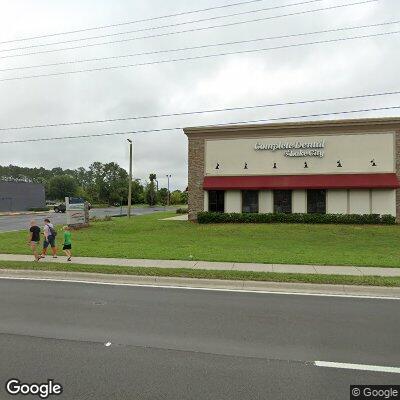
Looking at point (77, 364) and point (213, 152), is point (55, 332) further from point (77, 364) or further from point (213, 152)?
point (213, 152)

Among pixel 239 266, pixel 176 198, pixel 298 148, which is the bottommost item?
pixel 239 266

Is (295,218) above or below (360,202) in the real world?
below

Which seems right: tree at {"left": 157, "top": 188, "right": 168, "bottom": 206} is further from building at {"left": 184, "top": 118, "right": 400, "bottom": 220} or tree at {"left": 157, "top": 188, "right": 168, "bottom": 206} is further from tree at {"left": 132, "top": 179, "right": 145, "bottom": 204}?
building at {"left": 184, "top": 118, "right": 400, "bottom": 220}

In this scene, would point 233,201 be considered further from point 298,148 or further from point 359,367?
point 359,367

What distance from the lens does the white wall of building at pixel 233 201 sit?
1118 inches

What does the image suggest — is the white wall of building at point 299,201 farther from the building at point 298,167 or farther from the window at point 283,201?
the window at point 283,201

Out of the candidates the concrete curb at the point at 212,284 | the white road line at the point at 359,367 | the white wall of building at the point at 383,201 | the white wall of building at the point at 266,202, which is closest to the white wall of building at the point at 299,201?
the white wall of building at the point at 266,202

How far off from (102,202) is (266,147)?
224 ft

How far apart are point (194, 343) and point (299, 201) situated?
2302cm

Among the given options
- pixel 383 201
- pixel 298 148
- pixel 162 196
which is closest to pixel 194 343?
pixel 298 148

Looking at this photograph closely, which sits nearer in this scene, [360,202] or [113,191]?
[360,202]

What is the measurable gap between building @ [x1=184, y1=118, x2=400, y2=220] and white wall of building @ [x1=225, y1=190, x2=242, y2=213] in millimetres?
77

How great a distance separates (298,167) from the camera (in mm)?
27391

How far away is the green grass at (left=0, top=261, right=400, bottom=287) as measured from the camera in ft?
31.3
